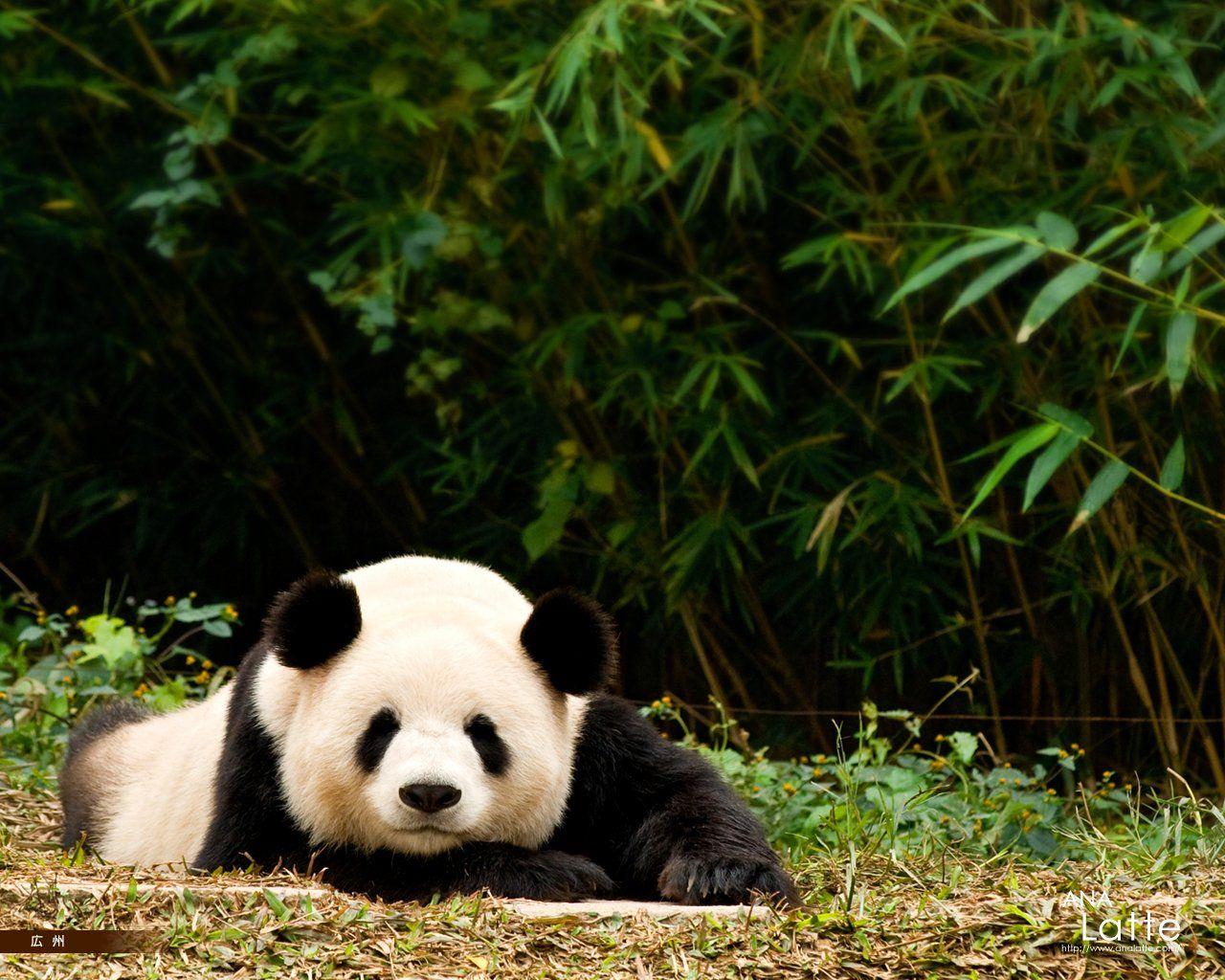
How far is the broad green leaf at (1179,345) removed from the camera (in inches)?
135

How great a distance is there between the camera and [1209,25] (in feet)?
14.3

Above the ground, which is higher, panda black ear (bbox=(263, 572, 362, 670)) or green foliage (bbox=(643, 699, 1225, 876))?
panda black ear (bbox=(263, 572, 362, 670))

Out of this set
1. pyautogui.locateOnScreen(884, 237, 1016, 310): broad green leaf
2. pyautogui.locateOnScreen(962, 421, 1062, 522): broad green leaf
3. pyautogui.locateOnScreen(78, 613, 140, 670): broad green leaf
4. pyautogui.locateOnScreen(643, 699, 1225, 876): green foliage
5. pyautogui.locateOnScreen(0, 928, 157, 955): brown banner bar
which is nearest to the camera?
pyautogui.locateOnScreen(0, 928, 157, 955): brown banner bar

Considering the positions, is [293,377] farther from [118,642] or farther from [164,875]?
[164,875]

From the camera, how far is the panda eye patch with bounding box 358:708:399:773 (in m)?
2.89

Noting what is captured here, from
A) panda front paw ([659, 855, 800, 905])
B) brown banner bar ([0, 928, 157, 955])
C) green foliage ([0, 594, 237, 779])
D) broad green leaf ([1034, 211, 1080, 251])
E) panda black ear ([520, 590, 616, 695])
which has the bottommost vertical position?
green foliage ([0, 594, 237, 779])

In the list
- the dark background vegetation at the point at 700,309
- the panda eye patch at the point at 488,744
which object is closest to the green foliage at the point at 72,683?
the dark background vegetation at the point at 700,309

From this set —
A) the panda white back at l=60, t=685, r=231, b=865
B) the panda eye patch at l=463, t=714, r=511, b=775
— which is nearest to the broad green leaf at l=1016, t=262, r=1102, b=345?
the panda eye patch at l=463, t=714, r=511, b=775

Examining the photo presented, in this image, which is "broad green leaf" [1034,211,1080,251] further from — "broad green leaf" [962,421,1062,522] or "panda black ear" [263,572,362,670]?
"panda black ear" [263,572,362,670]

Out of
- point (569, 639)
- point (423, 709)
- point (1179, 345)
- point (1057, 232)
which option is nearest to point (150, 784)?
point (423, 709)

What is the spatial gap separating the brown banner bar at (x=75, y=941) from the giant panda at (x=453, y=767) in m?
0.56

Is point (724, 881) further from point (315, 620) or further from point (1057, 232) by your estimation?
point (1057, 232)

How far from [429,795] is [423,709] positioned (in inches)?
7.4

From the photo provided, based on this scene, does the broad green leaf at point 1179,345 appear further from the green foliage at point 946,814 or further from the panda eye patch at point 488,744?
the panda eye patch at point 488,744
